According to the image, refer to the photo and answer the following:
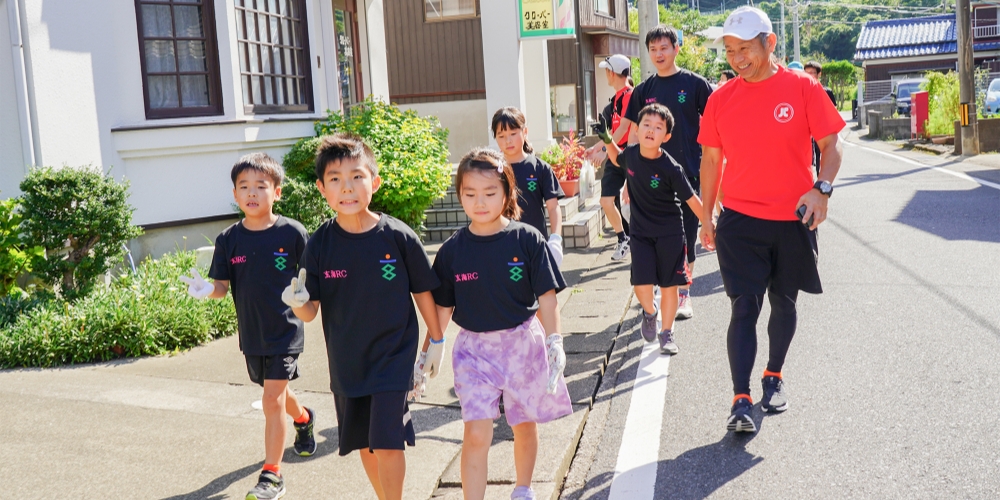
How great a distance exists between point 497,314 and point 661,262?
2729 mm

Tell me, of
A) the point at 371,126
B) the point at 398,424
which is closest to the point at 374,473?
the point at 398,424

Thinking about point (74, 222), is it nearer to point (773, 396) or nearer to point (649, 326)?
point (649, 326)

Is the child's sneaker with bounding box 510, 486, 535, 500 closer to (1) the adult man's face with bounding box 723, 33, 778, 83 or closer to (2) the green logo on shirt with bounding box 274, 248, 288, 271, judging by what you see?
(2) the green logo on shirt with bounding box 274, 248, 288, 271

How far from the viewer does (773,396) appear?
4805 millimetres

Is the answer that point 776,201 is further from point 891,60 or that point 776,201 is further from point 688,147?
point 891,60

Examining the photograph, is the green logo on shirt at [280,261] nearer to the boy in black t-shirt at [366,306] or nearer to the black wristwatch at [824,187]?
the boy in black t-shirt at [366,306]

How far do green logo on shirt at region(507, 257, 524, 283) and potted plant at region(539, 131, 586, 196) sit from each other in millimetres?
9056

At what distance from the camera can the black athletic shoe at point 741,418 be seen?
4.48m

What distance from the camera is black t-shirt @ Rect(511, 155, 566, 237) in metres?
5.48

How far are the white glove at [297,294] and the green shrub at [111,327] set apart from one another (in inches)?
133

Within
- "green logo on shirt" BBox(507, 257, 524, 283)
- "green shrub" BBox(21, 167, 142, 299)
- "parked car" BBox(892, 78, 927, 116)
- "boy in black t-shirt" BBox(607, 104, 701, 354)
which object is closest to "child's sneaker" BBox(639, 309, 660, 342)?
"boy in black t-shirt" BBox(607, 104, 701, 354)

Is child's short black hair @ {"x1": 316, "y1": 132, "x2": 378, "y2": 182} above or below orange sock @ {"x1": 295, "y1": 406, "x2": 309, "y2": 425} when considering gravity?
above

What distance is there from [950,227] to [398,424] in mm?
9192

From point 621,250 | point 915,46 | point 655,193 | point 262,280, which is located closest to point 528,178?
point 655,193
